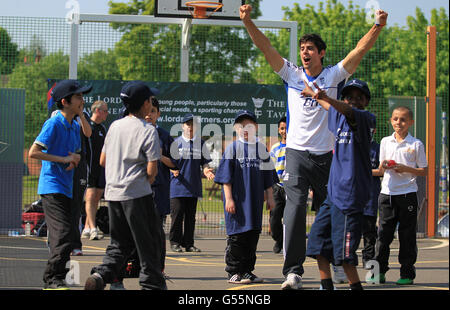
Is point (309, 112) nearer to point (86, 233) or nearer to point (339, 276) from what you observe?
point (339, 276)

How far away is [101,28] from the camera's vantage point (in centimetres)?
1310

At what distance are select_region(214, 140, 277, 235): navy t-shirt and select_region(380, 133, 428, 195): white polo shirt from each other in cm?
149

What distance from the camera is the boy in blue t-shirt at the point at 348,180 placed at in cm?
590

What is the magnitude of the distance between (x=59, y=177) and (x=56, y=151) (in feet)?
0.86

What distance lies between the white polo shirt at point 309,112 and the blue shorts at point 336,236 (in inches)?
30.9

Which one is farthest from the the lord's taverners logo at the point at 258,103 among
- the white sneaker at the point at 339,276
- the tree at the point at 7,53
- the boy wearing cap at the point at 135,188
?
the boy wearing cap at the point at 135,188

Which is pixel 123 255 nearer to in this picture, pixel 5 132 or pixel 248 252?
pixel 248 252

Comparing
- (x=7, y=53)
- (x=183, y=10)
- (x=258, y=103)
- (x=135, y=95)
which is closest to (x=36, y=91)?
(x=7, y=53)

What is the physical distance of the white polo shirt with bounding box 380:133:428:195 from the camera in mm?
8211

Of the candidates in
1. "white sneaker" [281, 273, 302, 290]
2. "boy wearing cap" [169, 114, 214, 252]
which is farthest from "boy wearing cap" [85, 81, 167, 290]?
"boy wearing cap" [169, 114, 214, 252]

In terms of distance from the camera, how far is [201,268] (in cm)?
905

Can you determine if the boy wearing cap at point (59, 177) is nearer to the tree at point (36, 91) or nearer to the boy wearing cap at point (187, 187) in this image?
the boy wearing cap at point (187, 187)

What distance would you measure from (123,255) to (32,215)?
7149 mm
